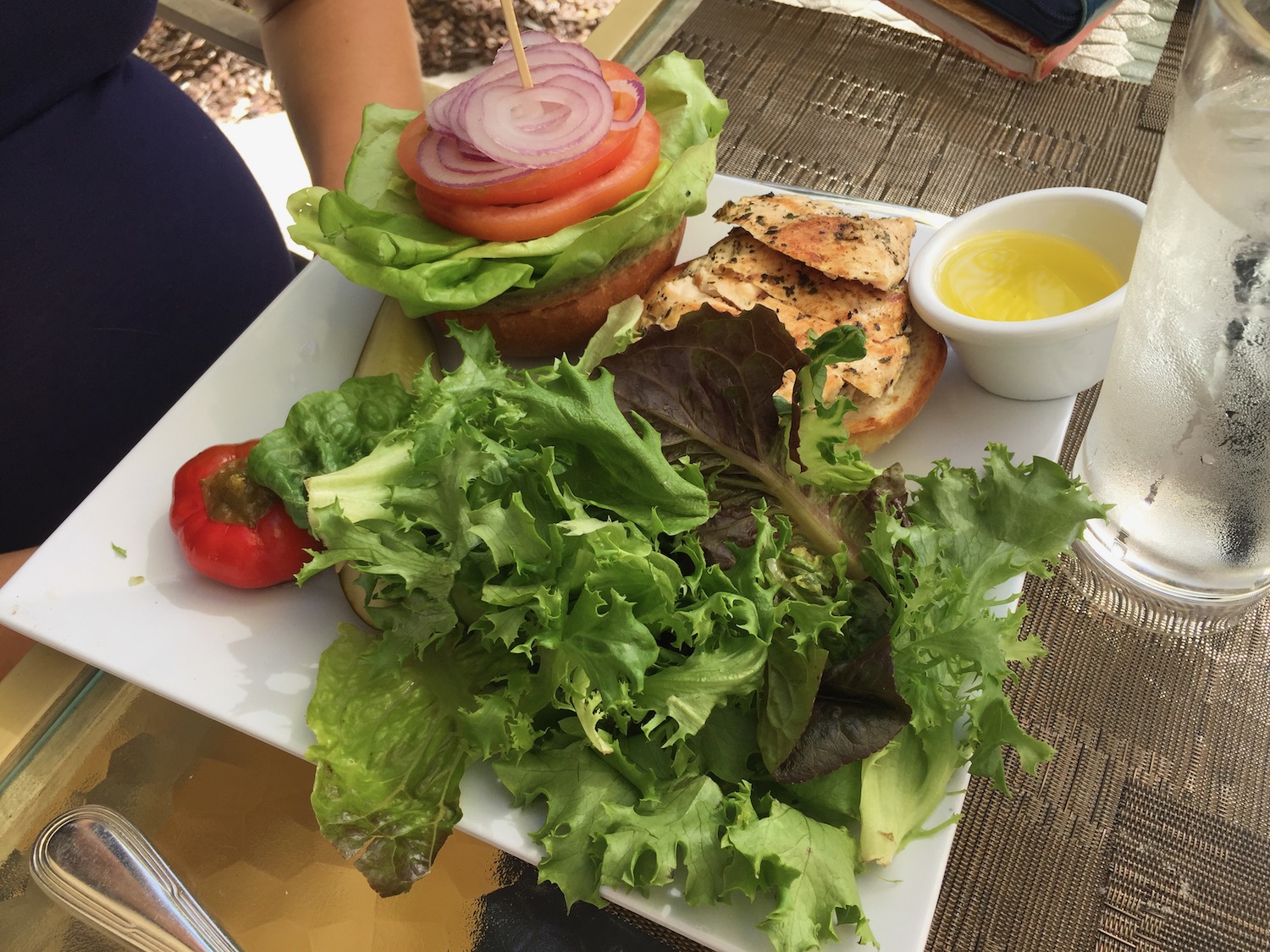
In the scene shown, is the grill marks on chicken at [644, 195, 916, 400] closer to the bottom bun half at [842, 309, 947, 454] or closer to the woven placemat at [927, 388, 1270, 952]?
the bottom bun half at [842, 309, 947, 454]

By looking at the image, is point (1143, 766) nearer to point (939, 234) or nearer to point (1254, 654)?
point (1254, 654)

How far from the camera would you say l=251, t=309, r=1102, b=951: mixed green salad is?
3.09ft

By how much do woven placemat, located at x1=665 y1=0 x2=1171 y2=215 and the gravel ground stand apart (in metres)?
1.44

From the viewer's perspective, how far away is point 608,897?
3.22 feet

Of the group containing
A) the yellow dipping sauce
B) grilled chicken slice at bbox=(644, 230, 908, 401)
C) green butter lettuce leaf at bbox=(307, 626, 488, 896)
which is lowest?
green butter lettuce leaf at bbox=(307, 626, 488, 896)

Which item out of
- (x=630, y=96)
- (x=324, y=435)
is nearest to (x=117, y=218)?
(x=324, y=435)

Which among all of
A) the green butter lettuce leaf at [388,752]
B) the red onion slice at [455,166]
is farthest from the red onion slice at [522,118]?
the green butter lettuce leaf at [388,752]

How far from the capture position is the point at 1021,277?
1.36m

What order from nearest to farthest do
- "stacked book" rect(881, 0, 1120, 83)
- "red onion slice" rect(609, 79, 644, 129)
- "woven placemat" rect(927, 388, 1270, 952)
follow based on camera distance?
1. "woven placemat" rect(927, 388, 1270, 952)
2. "red onion slice" rect(609, 79, 644, 129)
3. "stacked book" rect(881, 0, 1120, 83)

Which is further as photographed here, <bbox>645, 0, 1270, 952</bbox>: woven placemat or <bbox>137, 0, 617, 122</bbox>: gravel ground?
<bbox>137, 0, 617, 122</bbox>: gravel ground

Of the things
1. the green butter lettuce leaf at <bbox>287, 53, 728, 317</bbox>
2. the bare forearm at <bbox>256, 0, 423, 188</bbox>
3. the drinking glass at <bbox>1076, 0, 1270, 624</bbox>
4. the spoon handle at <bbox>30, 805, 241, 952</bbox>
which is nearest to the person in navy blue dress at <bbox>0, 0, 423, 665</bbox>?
the bare forearm at <bbox>256, 0, 423, 188</bbox>

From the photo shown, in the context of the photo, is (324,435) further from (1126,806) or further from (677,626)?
(1126,806)

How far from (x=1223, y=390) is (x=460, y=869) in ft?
3.12

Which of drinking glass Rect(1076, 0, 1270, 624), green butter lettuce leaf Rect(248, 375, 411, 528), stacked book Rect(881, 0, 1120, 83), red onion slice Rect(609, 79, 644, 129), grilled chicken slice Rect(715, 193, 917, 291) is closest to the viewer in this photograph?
drinking glass Rect(1076, 0, 1270, 624)
